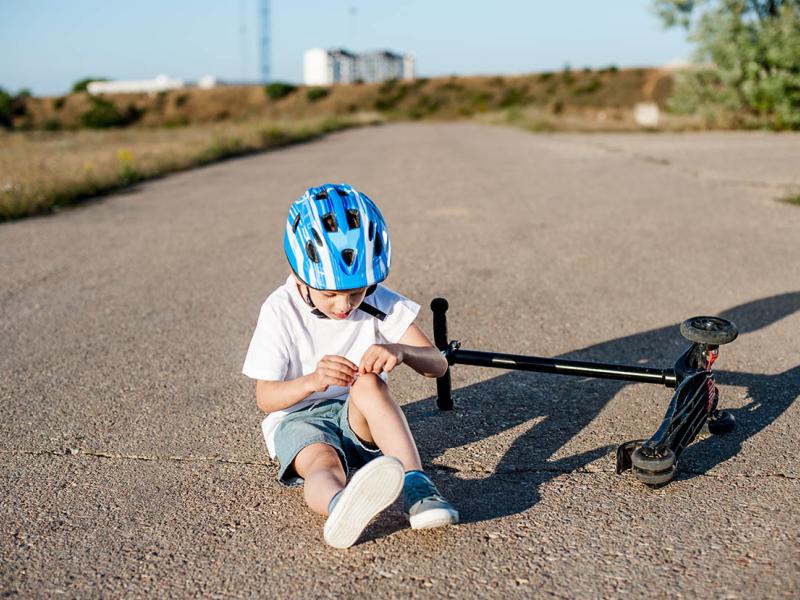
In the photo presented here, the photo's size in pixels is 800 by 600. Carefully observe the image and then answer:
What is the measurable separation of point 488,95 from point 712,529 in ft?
248

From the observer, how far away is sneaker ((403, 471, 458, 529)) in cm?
237

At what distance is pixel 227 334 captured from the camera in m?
4.91

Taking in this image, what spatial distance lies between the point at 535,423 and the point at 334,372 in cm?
123

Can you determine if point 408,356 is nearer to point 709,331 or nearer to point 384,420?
point 384,420

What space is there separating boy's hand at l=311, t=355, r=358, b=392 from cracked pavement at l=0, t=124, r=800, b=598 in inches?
18.9

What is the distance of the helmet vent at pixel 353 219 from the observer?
8.75 ft

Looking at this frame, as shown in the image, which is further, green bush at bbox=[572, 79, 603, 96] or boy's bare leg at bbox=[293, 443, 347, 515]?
green bush at bbox=[572, 79, 603, 96]

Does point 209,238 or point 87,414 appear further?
point 209,238

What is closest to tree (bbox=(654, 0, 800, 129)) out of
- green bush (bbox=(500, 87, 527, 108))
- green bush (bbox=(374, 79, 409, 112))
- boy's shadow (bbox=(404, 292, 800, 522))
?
boy's shadow (bbox=(404, 292, 800, 522))

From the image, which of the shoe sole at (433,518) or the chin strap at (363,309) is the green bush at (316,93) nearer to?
the chin strap at (363,309)

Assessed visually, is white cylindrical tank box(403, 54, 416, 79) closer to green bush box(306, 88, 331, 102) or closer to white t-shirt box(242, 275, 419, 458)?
green bush box(306, 88, 331, 102)

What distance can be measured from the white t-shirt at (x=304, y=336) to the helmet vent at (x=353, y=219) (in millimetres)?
305

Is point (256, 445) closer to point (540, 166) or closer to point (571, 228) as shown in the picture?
point (571, 228)

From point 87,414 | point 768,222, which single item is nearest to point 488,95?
point 768,222
